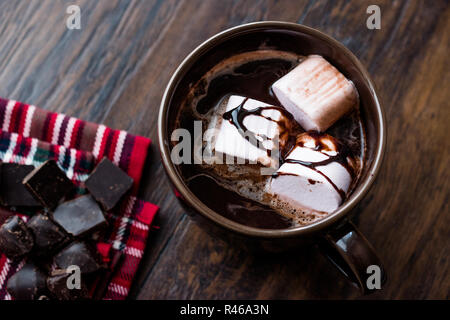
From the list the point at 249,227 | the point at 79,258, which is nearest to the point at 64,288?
the point at 79,258

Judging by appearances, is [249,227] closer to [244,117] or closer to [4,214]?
[244,117]

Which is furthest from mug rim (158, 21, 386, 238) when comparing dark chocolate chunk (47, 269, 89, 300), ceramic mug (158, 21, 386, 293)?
dark chocolate chunk (47, 269, 89, 300)

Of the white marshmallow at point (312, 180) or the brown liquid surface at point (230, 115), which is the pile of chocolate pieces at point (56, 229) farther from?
the white marshmallow at point (312, 180)

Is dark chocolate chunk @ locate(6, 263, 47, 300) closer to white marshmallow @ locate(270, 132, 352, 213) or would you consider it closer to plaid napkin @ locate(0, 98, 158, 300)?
plaid napkin @ locate(0, 98, 158, 300)

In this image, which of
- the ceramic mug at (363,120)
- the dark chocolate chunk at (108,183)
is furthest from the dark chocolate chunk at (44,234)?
the ceramic mug at (363,120)

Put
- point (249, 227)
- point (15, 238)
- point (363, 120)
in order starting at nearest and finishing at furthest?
1. point (249, 227)
2. point (363, 120)
3. point (15, 238)
